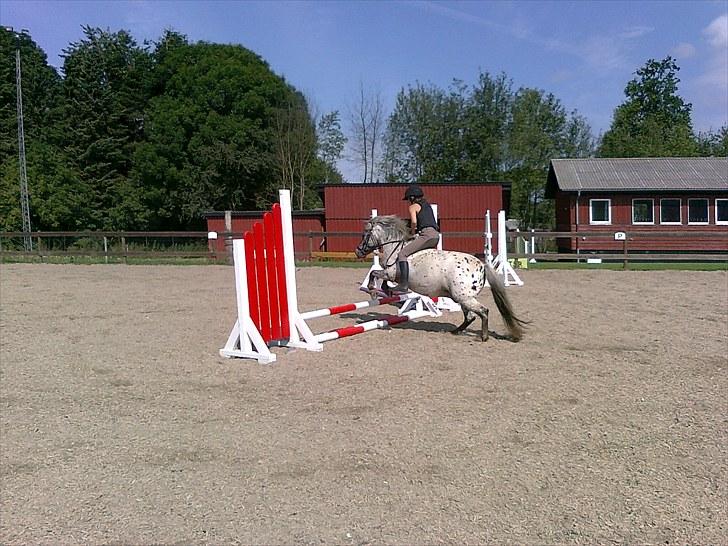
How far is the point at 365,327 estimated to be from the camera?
816cm

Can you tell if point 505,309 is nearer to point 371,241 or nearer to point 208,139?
point 371,241

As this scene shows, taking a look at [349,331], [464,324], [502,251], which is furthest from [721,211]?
[349,331]

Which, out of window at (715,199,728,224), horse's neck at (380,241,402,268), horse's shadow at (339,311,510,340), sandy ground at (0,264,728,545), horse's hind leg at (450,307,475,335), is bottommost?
sandy ground at (0,264,728,545)

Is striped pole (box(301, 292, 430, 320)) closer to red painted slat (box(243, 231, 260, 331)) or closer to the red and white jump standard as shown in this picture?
the red and white jump standard

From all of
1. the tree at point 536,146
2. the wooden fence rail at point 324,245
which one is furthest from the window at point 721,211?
the tree at point 536,146

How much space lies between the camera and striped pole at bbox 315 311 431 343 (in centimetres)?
765

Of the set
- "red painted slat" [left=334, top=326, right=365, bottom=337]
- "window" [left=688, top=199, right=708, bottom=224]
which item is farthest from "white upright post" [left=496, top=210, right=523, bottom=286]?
"window" [left=688, top=199, right=708, bottom=224]

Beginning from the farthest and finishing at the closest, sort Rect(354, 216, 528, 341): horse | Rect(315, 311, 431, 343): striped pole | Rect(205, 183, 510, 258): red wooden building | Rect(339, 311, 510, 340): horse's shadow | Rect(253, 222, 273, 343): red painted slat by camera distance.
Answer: Rect(205, 183, 510, 258): red wooden building → Rect(339, 311, 510, 340): horse's shadow → Rect(354, 216, 528, 341): horse → Rect(315, 311, 431, 343): striped pole → Rect(253, 222, 273, 343): red painted slat

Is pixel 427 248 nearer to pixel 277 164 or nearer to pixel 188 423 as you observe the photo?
pixel 188 423

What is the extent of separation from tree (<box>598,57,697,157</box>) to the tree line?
→ 242 mm

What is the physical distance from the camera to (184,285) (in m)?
15.3

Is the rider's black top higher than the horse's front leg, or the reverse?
the rider's black top

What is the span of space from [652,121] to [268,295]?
50.3 m

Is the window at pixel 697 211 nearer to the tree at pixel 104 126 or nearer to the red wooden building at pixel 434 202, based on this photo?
the red wooden building at pixel 434 202
